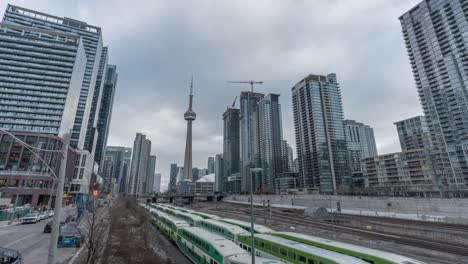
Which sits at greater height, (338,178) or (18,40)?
(18,40)

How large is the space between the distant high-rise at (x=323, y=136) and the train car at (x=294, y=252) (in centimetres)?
16209

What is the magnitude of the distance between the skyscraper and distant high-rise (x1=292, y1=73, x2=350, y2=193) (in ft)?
186

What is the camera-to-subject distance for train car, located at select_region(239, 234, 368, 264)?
15.8 m

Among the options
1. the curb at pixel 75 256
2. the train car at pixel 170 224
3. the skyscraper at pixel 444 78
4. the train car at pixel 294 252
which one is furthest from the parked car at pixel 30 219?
the skyscraper at pixel 444 78

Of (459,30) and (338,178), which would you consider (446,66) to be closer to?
(459,30)

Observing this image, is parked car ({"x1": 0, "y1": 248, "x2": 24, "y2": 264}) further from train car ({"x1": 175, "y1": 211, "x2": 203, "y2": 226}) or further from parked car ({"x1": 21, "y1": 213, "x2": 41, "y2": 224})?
parked car ({"x1": 21, "y1": 213, "x2": 41, "y2": 224})

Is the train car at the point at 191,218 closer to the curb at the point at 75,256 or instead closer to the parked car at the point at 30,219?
the curb at the point at 75,256

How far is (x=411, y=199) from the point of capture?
209 feet

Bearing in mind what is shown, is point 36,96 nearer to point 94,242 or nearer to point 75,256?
point 75,256

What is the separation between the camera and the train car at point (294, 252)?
15.8 m

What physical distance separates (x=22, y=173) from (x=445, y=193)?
16953cm

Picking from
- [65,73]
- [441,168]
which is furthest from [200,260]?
[441,168]

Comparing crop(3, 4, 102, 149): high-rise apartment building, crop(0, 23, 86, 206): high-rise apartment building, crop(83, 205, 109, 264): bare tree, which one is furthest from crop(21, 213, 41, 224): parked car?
A: crop(3, 4, 102, 149): high-rise apartment building

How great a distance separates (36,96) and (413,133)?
846 ft
